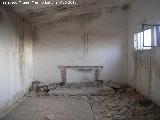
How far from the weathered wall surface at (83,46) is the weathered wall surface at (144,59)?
57 centimetres

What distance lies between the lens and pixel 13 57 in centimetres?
622

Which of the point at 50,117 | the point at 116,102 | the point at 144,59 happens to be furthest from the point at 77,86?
the point at 50,117

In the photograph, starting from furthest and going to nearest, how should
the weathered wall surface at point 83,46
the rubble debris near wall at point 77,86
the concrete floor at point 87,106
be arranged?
the weathered wall surface at point 83,46, the rubble debris near wall at point 77,86, the concrete floor at point 87,106

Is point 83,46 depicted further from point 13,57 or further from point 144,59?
point 13,57

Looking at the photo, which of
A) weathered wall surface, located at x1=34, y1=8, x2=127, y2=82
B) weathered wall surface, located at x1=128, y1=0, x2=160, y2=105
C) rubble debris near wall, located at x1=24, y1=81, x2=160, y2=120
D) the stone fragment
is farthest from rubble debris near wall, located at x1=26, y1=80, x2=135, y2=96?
the stone fragment

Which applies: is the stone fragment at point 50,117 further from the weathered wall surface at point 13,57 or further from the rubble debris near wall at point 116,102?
the weathered wall surface at point 13,57

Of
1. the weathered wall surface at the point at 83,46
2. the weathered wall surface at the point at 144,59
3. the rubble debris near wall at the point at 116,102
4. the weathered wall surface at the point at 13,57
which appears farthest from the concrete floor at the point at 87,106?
the weathered wall surface at the point at 83,46

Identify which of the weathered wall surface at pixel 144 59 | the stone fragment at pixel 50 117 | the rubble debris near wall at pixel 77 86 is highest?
the weathered wall surface at pixel 144 59

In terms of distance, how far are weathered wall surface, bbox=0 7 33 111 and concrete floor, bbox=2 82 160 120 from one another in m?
0.44

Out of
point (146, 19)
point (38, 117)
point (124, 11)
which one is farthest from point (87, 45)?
point (38, 117)

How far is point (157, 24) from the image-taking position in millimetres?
5762

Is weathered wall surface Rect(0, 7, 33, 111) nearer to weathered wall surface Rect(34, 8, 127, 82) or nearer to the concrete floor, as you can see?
the concrete floor

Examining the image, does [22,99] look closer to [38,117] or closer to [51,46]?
[38,117]

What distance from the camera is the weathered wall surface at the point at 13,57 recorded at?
536cm
